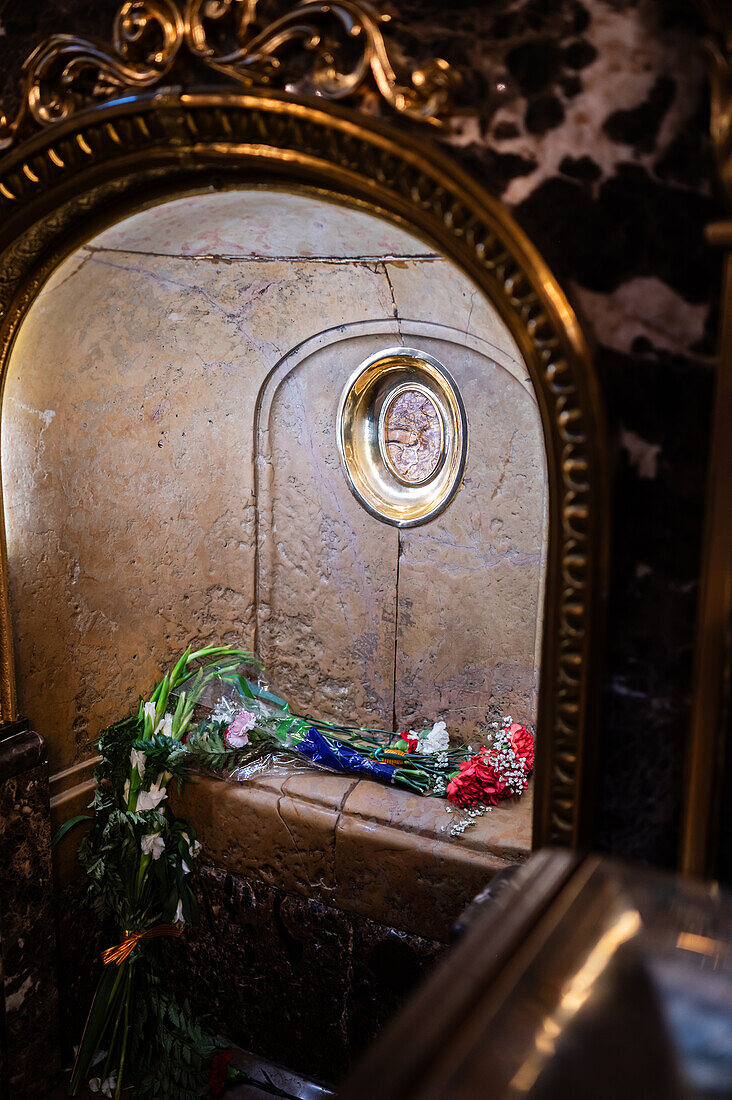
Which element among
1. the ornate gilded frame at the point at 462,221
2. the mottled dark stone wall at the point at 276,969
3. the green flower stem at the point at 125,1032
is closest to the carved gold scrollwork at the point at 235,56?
the ornate gilded frame at the point at 462,221

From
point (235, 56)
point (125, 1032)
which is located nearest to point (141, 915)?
point (125, 1032)

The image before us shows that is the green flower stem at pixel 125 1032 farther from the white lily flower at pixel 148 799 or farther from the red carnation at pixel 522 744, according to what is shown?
the red carnation at pixel 522 744

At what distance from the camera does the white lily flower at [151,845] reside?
2996 mm

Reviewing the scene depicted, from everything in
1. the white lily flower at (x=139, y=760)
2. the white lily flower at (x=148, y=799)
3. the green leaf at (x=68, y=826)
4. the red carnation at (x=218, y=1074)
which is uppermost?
the white lily flower at (x=139, y=760)

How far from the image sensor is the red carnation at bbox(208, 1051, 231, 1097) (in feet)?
9.53

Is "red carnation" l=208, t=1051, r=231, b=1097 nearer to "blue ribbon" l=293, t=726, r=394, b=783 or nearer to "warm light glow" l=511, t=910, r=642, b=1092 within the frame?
"blue ribbon" l=293, t=726, r=394, b=783

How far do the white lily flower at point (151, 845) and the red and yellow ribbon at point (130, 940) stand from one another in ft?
0.96

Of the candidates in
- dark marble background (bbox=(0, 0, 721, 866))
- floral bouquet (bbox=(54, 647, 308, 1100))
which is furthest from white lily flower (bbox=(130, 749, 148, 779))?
dark marble background (bbox=(0, 0, 721, 866))

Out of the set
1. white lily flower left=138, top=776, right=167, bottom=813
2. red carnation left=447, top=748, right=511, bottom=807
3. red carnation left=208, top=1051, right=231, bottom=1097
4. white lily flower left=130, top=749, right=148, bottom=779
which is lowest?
red carnation left=208, top=1051, right=231, bottom=1097

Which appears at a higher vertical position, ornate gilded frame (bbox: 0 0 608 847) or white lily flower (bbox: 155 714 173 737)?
ornate gilded frame (bbox: 0 0 608 847)

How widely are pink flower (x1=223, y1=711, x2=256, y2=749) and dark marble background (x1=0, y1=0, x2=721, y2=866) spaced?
2.03m

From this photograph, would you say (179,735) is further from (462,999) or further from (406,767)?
(462,999)

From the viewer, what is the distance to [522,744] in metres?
3.27

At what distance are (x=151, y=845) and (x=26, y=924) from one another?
0.48 meters
